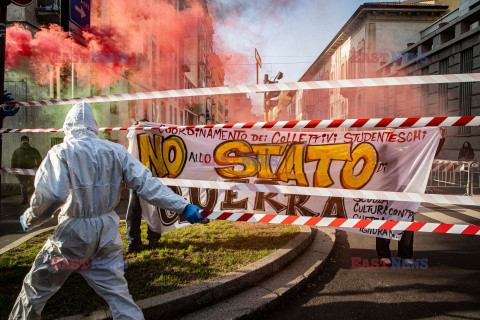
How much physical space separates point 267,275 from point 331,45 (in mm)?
38116

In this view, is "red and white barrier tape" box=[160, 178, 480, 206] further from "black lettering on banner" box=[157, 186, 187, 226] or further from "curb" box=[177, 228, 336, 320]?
"curb" box=[177, 228, 336, 320]

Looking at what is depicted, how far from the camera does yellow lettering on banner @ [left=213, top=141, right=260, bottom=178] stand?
4.05 meters

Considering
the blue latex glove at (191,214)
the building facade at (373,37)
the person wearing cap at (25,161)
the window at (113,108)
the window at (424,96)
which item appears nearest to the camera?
the blue latex glove at (191,214)

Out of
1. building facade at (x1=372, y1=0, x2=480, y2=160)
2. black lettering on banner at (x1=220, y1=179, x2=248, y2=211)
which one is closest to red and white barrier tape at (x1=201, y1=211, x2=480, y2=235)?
black lettering on banner at (x1=220, y1=179, x2=248, y2=211)

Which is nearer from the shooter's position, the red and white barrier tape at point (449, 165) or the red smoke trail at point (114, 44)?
the red and white barrier tape at point (449, 165)

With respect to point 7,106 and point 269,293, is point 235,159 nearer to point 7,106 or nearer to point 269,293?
point 269,293

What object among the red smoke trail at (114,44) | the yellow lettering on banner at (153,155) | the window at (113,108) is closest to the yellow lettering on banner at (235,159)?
the yellow lettering on banner at (153,155)

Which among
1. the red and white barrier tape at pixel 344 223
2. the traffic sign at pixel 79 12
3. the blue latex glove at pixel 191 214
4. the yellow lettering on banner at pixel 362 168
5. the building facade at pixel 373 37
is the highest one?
the building facade at pixel 373 37

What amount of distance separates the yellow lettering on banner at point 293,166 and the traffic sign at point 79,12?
5.12m

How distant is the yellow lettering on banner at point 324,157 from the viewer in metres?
3.84

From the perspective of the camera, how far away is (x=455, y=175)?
533 inches

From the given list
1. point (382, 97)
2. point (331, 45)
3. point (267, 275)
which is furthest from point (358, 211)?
point (331, 45)

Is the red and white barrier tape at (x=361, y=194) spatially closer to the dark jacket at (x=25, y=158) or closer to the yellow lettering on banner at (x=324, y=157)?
the yellow lettering on banner at (x=324, y=157)

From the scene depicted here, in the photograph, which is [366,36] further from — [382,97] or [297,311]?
[297,311]
